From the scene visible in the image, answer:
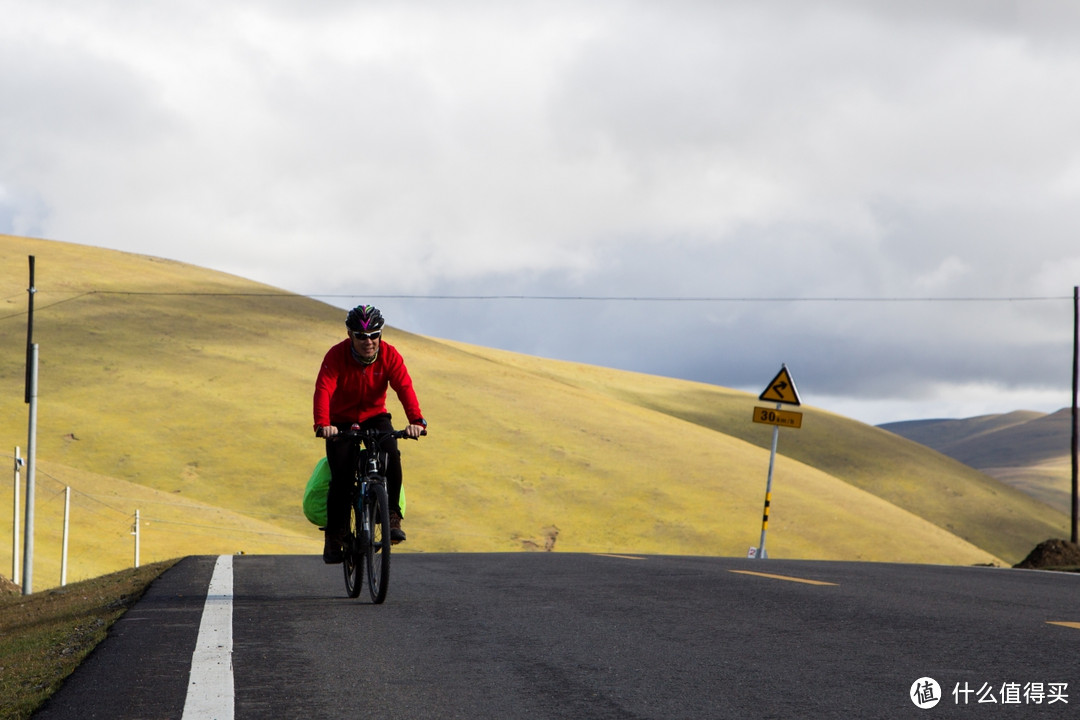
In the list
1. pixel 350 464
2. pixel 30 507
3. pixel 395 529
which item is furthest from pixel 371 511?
pixel 30 507

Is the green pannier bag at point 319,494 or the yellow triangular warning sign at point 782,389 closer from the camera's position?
the green pannier bag at point 319,494

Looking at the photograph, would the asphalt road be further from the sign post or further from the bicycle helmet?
the sign post

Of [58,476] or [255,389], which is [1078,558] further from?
[255,389]

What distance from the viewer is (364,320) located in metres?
8.94

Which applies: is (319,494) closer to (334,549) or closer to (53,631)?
(334,549)

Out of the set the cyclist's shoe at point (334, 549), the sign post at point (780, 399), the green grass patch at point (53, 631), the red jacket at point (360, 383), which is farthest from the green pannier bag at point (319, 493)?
the sign post at point (780, 399)

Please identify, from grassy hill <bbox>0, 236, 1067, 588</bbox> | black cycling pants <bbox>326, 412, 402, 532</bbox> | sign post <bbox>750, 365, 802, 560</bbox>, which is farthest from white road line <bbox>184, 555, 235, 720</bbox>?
grassy hill <bbox>0, 236, 1067, 588</bbox>

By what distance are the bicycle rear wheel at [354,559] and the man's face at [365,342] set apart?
1215 millimetres

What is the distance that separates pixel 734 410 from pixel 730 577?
125 meters

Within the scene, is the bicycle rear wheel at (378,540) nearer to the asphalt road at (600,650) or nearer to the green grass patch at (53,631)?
Result: the asphalt road at (600,650)

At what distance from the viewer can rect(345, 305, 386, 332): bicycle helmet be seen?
29.2 ft

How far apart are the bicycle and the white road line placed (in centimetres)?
107

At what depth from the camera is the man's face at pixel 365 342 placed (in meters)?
9.01

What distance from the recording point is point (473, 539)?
4791 centimetres
